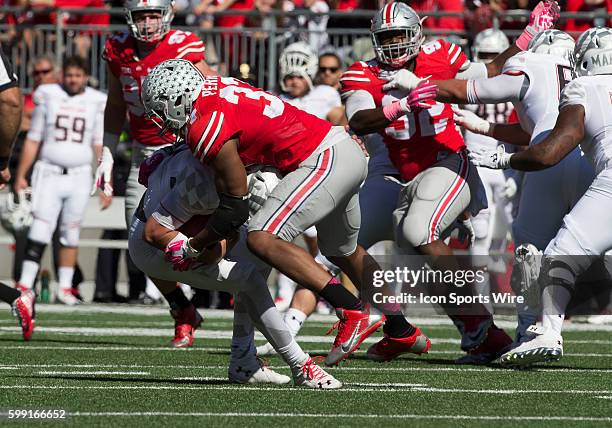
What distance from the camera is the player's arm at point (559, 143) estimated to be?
6.79 m

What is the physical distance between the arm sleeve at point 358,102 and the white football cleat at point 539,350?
171cm

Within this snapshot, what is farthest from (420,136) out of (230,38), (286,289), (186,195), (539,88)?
(230,38)

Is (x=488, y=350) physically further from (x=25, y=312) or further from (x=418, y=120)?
(x=25, y=312)

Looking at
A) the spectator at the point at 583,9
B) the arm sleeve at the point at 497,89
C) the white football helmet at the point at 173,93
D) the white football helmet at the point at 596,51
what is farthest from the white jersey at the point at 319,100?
the white football helmet at the point at 173,93

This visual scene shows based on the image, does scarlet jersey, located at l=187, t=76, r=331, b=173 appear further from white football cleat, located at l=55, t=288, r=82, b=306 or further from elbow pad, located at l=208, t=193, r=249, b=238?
white football cleat, located at l=55, t=288, r=82, b=306

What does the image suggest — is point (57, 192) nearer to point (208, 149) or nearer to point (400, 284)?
point (400, 284)

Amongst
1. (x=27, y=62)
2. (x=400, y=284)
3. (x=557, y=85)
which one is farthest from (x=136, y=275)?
(x=557, y=85)

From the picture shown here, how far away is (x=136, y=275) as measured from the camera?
43.2ft

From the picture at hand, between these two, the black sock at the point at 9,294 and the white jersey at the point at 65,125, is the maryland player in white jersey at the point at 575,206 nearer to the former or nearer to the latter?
the black sock at the point at 9,294

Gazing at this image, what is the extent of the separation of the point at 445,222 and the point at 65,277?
18.3 ft

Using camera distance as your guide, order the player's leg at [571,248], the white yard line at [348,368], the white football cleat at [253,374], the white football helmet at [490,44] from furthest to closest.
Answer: the white football helmet at [490,44]
the white yard line at [348,368]
the player's leg at [571,248]
the white football cleat at [253,374]

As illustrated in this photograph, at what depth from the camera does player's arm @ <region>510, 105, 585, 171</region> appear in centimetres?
679

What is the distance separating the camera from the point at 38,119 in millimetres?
12773

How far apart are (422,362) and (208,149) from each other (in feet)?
7.78
